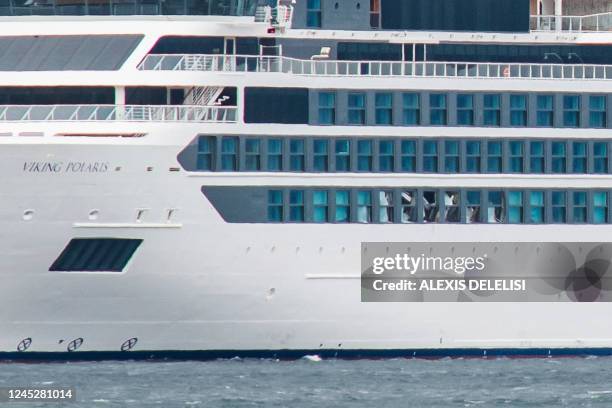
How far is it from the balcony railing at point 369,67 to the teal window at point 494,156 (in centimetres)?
160

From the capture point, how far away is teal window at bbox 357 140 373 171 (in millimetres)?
54625

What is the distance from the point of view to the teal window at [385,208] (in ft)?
180

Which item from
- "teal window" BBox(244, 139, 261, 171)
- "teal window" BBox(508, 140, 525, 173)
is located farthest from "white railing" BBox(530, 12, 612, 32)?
"teal window" BBox(244, 139, 261, 171)

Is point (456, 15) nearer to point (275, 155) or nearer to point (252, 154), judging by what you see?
point (275, 155)

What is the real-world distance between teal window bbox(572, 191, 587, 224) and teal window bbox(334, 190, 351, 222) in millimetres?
5486

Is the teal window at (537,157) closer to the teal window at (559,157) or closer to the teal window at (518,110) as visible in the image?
the teal window at (559,157)

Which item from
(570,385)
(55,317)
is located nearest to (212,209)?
(55,317)

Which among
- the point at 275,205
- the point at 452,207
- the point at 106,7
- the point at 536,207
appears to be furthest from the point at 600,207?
the point at 106,7

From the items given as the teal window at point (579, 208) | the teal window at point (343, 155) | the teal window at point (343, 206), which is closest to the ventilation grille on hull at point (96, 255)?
the teal window at point (343, 206)

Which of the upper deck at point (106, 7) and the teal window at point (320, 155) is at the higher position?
the upper deck at point (106, 7)

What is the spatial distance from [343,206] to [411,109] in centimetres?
278

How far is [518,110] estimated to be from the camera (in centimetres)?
5597

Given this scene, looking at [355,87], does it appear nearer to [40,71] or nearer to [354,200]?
[354,200]

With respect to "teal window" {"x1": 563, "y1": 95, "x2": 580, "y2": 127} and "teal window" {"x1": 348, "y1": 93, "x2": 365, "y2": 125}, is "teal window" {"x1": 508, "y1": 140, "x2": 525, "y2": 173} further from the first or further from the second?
"teal window" {"x1": 348, "y1": 93, "x2": 365, "y2": 125}
